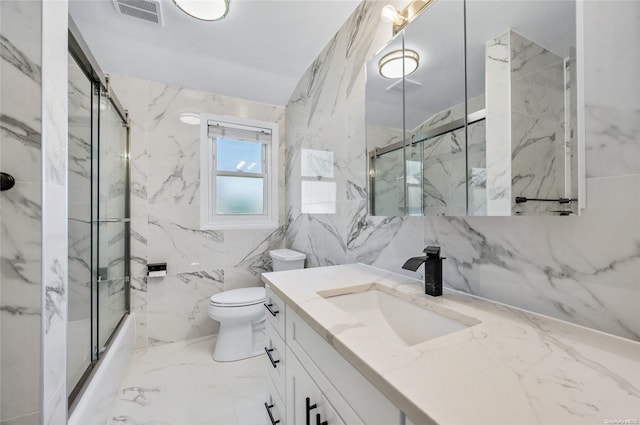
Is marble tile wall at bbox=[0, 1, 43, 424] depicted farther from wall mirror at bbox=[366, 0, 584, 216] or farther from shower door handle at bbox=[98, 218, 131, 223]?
wall mirror at bbox=[366, 0, 584, 216]

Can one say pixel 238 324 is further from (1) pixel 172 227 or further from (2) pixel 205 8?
(2) pixel 205 8

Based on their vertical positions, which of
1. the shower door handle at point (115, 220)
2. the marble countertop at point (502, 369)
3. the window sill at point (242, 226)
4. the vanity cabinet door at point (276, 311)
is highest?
the shower door handle at point (115, 220)

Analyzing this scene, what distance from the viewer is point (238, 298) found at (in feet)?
6.81

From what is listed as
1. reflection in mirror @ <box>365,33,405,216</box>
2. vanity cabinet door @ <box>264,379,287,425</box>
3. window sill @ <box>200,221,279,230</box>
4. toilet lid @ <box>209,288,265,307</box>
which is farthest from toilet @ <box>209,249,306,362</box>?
reflection in mirror @ <box>365,33,405,216</box>

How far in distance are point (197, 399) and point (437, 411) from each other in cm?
173

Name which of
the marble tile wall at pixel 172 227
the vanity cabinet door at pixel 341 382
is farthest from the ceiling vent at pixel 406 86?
the marble tile wall at pixel 172 227

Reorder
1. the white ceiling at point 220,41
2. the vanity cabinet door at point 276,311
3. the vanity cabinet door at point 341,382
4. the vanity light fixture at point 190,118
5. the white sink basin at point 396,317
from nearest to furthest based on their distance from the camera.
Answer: the vanity cabinet door at point 341,382 → the white sink basin at point 396,317 → the vanity cabinet door at point 276,311 → the white ceiling at point 220,41 → the vanity light fixture at point 190,118

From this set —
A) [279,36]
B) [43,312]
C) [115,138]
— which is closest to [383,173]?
[279,36]

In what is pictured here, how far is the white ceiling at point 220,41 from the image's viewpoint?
1.55 metres

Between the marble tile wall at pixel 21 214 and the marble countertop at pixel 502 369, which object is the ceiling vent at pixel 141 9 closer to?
the marble tile wall at pixel 21 214

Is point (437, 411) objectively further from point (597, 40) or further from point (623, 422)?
point (597, 40)

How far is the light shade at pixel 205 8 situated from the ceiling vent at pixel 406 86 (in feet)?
3.56

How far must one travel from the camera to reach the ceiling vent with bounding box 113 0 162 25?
145 centimetres

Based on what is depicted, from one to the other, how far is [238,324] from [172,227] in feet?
3.33
